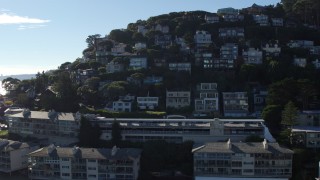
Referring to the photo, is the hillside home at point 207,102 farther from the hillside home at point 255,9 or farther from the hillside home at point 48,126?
the hillside home at point 255,9

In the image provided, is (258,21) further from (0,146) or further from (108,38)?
(0,146)

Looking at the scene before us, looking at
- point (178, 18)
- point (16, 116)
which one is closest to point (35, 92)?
point (16, 116)

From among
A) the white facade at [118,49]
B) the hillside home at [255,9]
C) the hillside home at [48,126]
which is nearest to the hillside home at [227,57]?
the white facade at [118,49]

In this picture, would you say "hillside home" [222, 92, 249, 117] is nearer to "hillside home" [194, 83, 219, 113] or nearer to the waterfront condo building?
"hillside home" [194, 83, 219, 113]

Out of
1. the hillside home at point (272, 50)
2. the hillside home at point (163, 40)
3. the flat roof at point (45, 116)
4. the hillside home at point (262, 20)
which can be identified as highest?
the hillside home at point (262, 20)

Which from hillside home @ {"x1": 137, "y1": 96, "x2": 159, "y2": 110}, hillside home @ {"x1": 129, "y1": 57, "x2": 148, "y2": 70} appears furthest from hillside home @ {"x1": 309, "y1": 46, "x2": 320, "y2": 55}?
hillside home @ {"x1": 137, "y1": 96, "x2": 159, "y2": 110}
